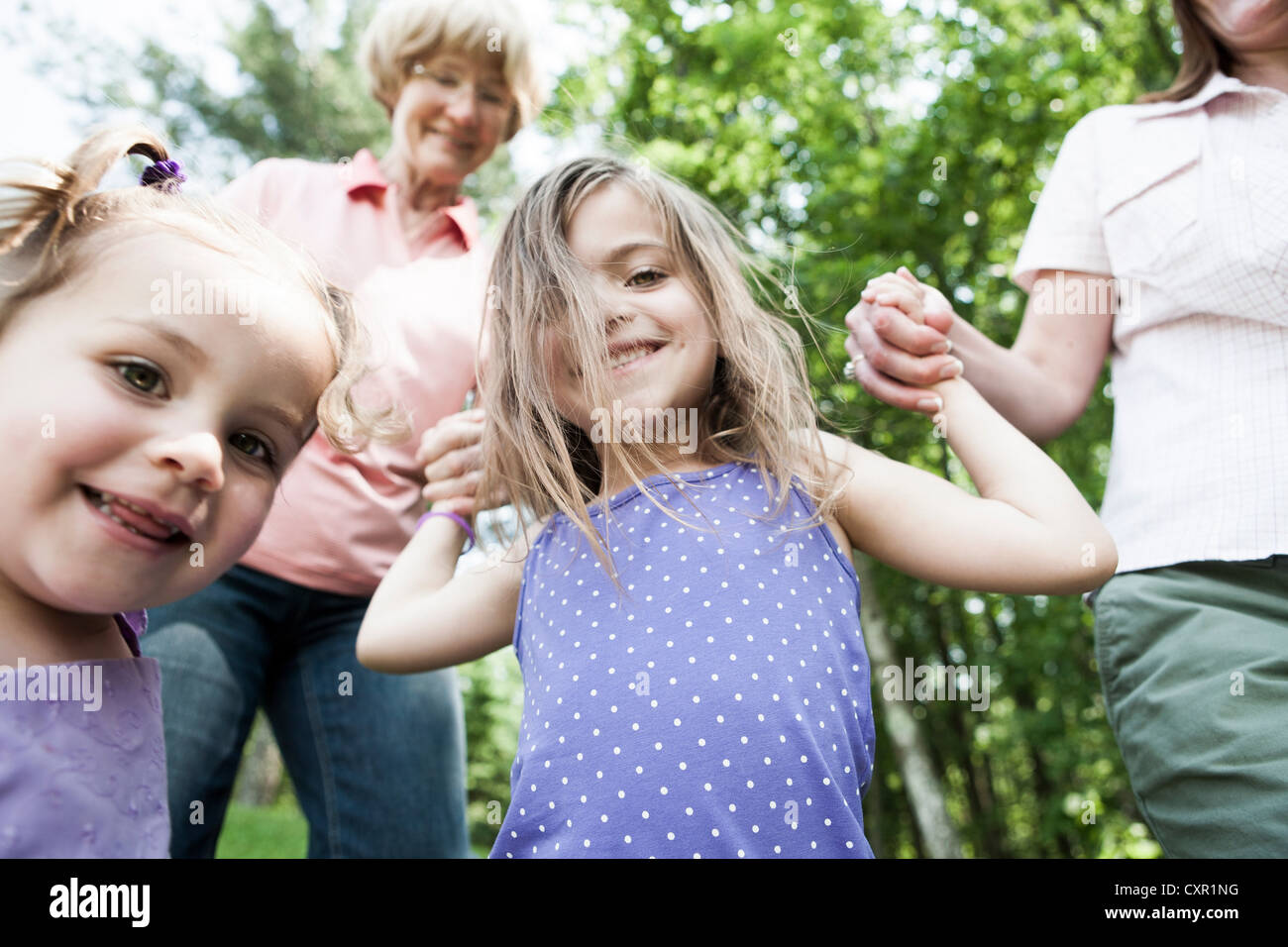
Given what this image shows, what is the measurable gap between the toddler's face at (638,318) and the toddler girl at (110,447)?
0.53 m

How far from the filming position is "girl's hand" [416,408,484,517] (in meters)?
2.07

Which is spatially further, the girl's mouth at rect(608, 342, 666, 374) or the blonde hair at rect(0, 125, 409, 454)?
the girl's mouth at rect(608, 342, 666, 374)

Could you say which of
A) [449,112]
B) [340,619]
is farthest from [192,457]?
[449,112]

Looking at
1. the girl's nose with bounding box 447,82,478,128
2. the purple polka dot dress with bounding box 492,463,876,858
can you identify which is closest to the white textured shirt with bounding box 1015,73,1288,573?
the purple polka dot dress with bounding box 492,463,876,858

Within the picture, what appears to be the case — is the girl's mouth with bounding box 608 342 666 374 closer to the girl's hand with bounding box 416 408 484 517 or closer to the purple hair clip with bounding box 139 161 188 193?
the girl's hand with bounding box 416 408 484 517

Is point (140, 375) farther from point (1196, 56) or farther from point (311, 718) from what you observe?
point (1196, 56)

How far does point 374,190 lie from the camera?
8.89ft

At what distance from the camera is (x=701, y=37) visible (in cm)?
988

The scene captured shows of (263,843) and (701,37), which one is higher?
(701,37)

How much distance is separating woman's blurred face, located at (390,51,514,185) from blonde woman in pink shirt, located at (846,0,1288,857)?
4.46 feet
